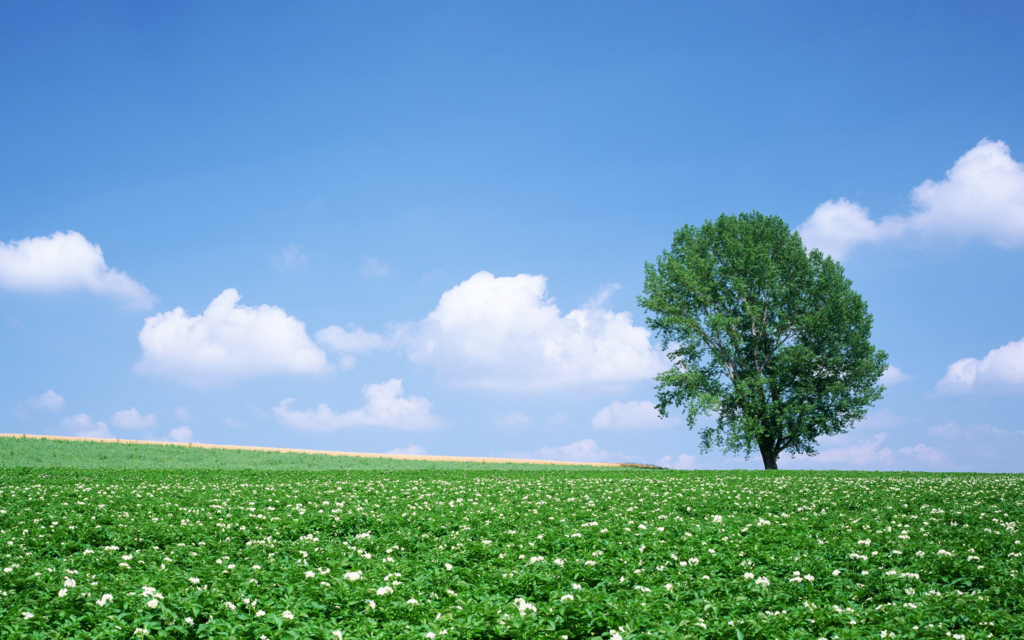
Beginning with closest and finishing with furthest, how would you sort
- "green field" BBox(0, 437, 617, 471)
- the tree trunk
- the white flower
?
1. the white flower
2. "green field" BBox(0, 437, 617, 471)
3. the tree trunk

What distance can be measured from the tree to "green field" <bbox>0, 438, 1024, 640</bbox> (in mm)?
26272

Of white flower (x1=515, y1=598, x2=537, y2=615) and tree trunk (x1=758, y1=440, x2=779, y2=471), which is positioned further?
tree trunk (x1=758, y1=440, x2=779, y2=471)

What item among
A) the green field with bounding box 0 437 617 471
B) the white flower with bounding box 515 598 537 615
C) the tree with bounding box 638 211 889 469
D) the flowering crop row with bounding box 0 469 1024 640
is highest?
the tree with bounding box 638 211 889 469

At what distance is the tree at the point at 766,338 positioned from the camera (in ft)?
149

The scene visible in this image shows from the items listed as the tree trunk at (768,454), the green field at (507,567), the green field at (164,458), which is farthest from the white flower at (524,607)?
the tree trunk at (768,454)

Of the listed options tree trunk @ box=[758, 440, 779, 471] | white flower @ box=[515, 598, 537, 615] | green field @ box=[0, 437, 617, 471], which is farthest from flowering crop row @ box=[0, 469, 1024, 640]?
tree trunk @ box=[758, 440, 779, 471]

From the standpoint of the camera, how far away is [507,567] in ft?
34.7

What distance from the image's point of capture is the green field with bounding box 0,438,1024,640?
25.5ft

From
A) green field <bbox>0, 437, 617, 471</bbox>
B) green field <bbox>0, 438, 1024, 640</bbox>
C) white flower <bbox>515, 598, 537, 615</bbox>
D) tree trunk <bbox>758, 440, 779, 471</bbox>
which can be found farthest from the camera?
tree trunk <bbox>758, 440, 779, 471</bbox>

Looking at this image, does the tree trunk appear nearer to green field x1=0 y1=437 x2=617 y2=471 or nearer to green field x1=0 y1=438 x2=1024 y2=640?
green field x1=0 y1=437 x2=617 y2=471

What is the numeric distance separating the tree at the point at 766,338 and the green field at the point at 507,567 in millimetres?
26272

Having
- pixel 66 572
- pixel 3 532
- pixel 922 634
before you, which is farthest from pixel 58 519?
pixel 922 634

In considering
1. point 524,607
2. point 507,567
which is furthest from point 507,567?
point 524,607

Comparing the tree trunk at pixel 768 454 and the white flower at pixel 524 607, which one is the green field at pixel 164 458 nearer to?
the tree trunk at pixel 768 454
